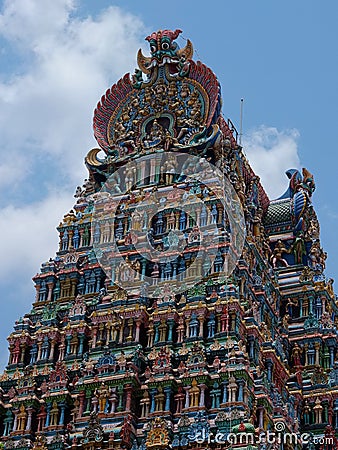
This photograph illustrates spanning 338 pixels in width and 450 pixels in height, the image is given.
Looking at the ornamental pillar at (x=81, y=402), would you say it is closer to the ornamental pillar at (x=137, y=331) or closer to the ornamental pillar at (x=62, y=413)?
the ornamental pillar at (x=62, y=413)

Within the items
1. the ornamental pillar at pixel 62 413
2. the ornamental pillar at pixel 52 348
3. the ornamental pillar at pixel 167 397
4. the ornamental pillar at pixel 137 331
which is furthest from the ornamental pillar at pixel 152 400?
the ornamental pillar at pixel 52 348

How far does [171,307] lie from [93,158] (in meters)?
10.6

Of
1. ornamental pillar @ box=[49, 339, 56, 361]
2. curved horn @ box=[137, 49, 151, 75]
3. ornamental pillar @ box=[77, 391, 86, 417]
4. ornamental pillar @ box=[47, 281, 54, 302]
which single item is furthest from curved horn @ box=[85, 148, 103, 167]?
ornamental pillar @ box=[77, 391, 86, 417]

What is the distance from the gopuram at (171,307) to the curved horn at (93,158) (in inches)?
3.7

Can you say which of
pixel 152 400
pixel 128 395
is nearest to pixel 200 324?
pixel 152 400

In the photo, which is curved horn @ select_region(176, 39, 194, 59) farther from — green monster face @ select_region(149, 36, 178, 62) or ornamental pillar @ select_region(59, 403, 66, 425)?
ornamental pillar @ select_region(59, 403, 66, 425)

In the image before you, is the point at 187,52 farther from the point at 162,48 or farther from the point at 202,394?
the point at 202,394

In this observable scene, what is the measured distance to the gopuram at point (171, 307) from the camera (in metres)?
42.4

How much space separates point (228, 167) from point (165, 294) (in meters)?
8.17

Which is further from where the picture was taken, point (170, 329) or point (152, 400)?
point (170, 329)

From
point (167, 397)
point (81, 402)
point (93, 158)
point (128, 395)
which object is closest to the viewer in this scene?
A: point (167, 397)

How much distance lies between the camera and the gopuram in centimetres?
4241

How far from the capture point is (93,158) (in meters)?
53.1

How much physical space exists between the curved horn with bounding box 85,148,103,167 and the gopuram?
0.09 meters
